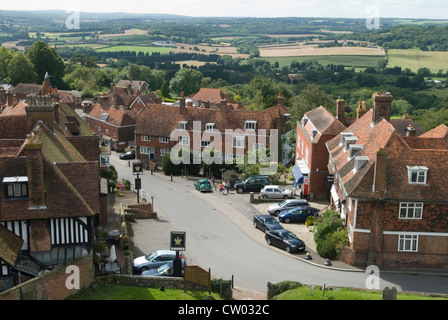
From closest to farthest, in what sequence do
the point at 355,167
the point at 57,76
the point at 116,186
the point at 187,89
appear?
1. the point at 355,167
2. the point at 116,186
3. the point at 57,76
4. the point at 187,89

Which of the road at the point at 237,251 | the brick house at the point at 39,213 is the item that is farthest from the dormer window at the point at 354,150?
the brick house at the point at 39,213

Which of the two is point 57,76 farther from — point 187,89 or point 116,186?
point 116,186

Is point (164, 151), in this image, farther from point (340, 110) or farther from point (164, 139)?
point (340, 110)

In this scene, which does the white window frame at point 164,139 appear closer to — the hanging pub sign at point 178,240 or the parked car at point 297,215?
the parked car at point 297,215

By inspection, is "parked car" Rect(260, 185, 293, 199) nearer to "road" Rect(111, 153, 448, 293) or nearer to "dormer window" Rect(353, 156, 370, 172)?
"road" Rect(111, 153, 448, 293)

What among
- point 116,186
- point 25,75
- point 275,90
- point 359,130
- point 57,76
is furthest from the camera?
point 57,76

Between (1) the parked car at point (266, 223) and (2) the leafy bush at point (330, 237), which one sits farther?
(1) the parked car at point (266, 223)

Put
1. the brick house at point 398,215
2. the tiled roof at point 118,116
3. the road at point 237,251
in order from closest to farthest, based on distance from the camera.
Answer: the road at point 237,251 < the brick house at point 398,215 < the tiled roof at point 118,116
